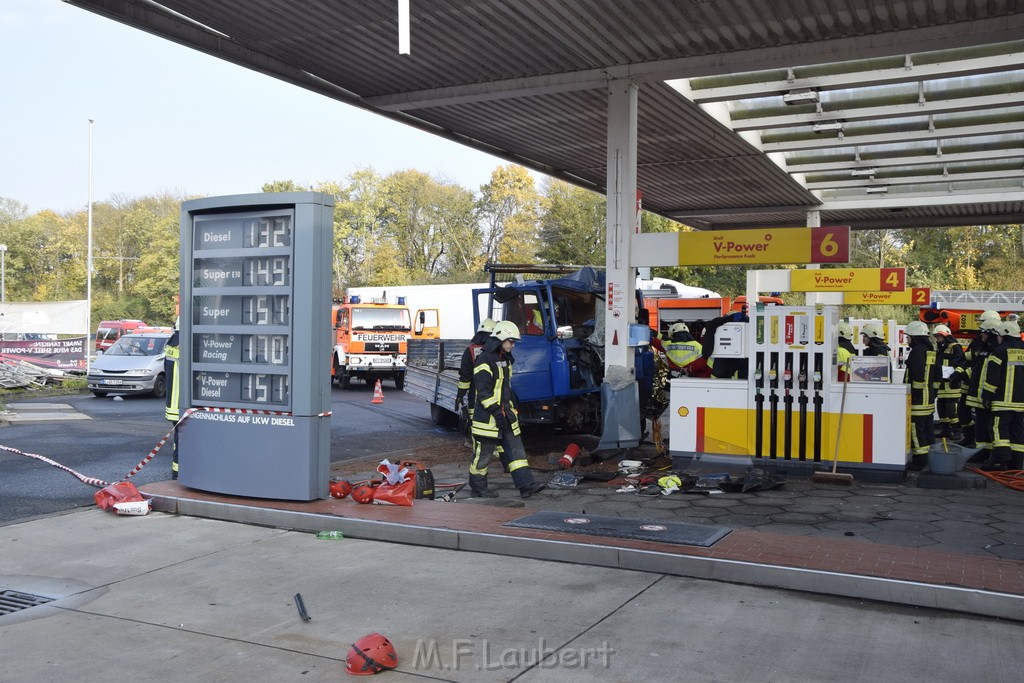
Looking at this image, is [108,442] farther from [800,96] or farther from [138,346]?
[800,96]

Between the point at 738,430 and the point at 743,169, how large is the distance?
10.0 meters

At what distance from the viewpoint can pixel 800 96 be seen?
44.7 ft

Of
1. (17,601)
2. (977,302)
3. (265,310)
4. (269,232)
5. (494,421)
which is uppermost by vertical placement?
(269,232)

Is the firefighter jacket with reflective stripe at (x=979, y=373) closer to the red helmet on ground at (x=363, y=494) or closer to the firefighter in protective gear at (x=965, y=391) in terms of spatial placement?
the firefighter in protective gear at (x=965, y=391)

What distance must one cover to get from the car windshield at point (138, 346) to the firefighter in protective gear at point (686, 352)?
625 inches

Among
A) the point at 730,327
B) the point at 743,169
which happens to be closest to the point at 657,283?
the point at 743,169

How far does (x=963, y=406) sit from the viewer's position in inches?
522

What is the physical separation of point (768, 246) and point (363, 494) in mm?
6050

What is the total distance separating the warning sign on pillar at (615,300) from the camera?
12.1m

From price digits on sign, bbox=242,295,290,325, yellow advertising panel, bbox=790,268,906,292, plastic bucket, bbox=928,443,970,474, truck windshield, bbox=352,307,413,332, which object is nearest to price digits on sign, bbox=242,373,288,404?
price digits on sign, bbox=242,295,290,325

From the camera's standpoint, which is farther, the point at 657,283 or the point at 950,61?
the point at 657,283

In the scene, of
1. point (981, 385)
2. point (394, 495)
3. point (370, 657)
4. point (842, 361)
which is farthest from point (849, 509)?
point (370, 657)

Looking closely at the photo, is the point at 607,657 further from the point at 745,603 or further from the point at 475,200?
the point at 475,200

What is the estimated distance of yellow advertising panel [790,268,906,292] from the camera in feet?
41.8
